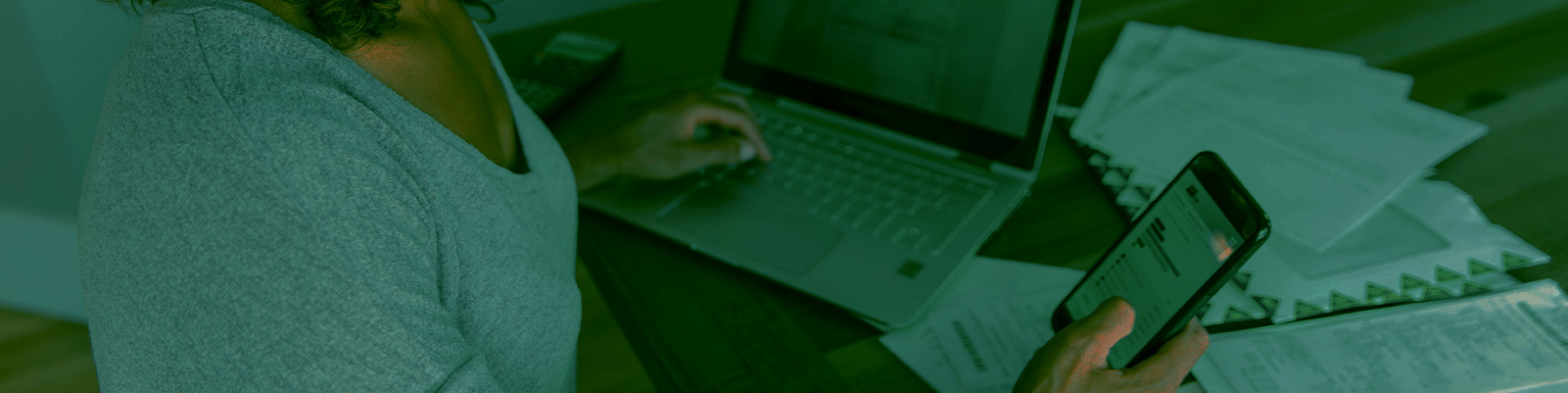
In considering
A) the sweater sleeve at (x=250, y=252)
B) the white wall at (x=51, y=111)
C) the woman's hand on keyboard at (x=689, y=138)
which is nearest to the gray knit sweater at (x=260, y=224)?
the sweater sleeve at (x=250, y=252)

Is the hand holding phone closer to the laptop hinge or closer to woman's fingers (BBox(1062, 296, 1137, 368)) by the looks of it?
woman's fingers (BBox(1062, 296, 1137, 368))

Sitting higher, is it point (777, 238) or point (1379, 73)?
point (1379, 73)

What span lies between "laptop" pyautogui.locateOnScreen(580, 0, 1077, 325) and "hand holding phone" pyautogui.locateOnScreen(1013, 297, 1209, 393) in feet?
0.48

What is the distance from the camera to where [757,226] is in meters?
0.91

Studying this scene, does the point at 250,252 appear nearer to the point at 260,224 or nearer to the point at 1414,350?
the point at 260,224

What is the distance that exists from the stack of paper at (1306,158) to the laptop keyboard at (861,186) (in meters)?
0.17

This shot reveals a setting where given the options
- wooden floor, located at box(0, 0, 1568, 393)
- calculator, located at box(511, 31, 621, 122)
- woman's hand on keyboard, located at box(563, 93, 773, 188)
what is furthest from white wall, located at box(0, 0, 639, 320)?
wooden floor, located at box(0, 0, 1568, 393)

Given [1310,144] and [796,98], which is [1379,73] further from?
[796,98]

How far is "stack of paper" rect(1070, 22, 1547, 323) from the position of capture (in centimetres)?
81

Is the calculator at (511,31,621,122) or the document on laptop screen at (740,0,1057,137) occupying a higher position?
the document on laptop screen at (740,0,1057,137)

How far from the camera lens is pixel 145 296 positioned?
1.75 feet

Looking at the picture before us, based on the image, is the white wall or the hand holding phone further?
the white wall

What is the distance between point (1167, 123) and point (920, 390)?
0.47m

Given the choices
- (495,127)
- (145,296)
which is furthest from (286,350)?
(495,127)
